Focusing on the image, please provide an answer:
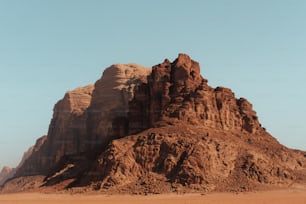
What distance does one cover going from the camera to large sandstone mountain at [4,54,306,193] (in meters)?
71.6

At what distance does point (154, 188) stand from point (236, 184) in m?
12.3

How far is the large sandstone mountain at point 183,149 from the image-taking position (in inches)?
2817

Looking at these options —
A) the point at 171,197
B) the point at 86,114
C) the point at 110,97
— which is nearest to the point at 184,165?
the point at 171,197

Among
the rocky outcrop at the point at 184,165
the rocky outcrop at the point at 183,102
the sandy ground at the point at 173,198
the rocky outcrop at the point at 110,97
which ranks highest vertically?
the rocky outcrop at the point at 110,97

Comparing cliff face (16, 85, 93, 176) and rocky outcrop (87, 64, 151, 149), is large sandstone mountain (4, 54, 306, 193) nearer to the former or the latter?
rocky outcrop (87, 64, 151, 149)

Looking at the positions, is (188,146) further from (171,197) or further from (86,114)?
(86,114)

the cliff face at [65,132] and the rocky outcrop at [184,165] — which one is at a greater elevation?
the cliff face at [65,132]

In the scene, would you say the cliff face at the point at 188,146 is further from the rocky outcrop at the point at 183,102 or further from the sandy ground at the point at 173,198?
the sandy ground at the point at 173,198

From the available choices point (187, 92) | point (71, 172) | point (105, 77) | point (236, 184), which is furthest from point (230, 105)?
point (105, 77)

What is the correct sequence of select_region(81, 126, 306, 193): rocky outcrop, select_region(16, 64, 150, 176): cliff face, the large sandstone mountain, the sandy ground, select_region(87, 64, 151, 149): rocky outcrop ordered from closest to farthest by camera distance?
the sandy ground
select_region(81, 126, 306, 193): rocky outcrop
the large sandstone mountain
select_region(87, 64, 151, 149): rocky outcrop
select_region(16, 64, 150, 176): cliff face

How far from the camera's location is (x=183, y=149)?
75.2 metres

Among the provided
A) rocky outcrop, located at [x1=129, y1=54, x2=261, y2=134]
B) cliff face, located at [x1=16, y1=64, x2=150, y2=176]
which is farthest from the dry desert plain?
cliff face, located at [x1=16, y1=64, x2=150, y2=176]

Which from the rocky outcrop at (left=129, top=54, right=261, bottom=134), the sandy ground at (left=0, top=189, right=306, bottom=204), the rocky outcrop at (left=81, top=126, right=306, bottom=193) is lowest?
the sandy ground at (left=0, top=189, right=306, bottom=204)

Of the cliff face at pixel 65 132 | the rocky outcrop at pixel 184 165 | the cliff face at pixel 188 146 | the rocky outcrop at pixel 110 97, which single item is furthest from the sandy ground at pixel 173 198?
the cliff face at pixel 65 132
